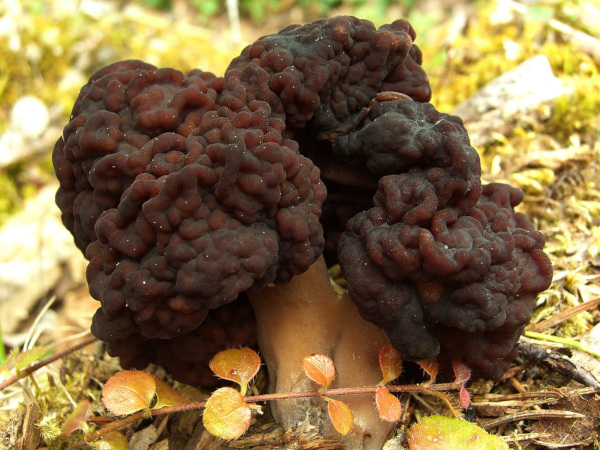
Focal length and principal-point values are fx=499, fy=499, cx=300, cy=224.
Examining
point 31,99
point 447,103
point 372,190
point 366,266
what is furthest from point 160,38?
point 366,266

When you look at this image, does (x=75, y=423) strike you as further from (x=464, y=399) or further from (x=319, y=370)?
(x=464, y=399)

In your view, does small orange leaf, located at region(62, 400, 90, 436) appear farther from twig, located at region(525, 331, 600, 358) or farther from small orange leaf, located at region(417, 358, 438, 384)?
twig, located at region(525, 331, 600, 358)

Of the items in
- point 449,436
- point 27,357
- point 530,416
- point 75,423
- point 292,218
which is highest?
point 292,218

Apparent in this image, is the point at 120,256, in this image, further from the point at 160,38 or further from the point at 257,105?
the point at 160,38

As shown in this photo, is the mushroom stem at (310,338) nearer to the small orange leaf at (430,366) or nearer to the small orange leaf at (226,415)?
the small orange leaf at (430,366)

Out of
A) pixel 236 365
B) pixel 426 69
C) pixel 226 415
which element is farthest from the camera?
pixel 426 69

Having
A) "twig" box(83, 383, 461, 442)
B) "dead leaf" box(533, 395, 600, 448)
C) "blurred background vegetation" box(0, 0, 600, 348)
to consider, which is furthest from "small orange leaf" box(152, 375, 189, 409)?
"blurred background vegetation" box(0, 0, 600, 348)


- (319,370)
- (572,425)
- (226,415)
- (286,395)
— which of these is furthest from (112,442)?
(572,425)

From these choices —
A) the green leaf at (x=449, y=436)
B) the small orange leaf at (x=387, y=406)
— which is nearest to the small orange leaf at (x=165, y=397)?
the small orange leaf at (x=387, y=406)
